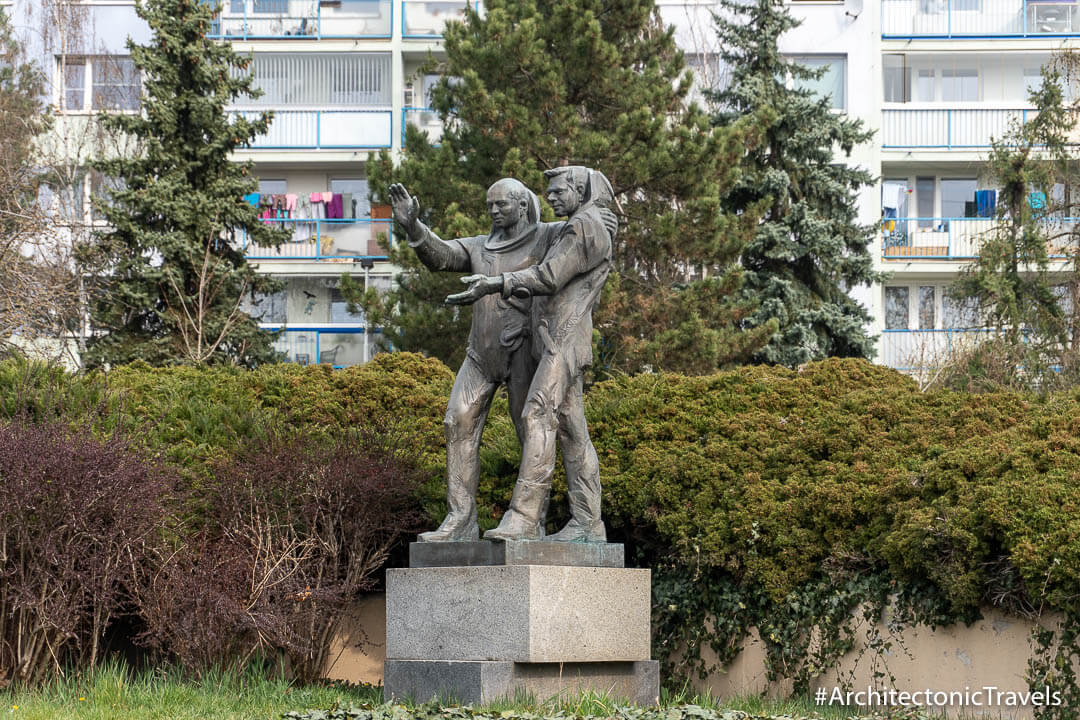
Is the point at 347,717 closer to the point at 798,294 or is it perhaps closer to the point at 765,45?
the point at 798,294

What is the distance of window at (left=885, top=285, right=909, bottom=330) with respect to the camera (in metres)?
31.7

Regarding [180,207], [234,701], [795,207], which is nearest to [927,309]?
[795,207]

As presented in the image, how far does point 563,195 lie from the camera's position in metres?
9.62

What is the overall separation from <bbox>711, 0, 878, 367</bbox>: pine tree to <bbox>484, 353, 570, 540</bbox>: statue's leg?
1376 centimetres

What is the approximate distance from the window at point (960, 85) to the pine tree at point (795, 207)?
360 inches

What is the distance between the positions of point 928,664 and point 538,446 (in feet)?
9.76

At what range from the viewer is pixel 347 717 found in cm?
792

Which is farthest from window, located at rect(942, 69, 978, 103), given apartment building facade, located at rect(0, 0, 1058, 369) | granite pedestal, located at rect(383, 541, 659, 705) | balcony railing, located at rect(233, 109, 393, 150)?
granite pedestal, located at rect(383, 541, 659, 705)

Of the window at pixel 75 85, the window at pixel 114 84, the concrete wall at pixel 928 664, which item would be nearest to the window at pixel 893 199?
the window at pixel 114 84

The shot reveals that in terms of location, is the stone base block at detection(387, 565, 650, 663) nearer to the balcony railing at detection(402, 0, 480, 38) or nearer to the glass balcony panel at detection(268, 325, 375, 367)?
the glass balcony panel at detection(268, 325, 375, 367)

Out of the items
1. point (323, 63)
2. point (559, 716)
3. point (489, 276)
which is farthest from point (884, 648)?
point (323, 63)

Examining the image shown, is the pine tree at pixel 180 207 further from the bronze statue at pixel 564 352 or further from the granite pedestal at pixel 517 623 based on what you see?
the granite pedestal at pixel 517 623

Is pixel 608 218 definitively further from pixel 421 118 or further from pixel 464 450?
pixel 421 118

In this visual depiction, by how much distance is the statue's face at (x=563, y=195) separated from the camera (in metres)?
9.62
